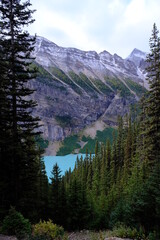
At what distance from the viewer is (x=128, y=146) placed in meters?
48.9

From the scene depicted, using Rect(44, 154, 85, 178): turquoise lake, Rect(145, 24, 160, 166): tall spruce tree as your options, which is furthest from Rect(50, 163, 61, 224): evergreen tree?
Rect(44, 154, 85, 178): turquoise lake

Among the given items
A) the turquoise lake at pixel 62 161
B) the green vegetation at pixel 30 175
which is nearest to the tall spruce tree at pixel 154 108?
the green vegetation at pixel 30 175

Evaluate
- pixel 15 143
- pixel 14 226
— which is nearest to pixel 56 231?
pixel 14 226

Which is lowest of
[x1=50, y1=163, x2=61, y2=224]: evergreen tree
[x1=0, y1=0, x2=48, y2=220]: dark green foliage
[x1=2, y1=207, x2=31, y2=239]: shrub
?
[x1=50, y1=163, x2=61, y2=224]: evergreen tree

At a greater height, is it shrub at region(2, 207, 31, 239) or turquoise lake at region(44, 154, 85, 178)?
shrub at region(2, 207, 31, 239)

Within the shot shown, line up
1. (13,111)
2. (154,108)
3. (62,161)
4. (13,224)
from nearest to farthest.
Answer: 1. (13,224)
2. (13,111)
3. (154,108)
4. (62,161)

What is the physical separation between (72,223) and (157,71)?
1772 centimetres

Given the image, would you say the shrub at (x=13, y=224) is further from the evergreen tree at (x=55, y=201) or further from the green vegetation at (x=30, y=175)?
the evergreen tree at (x=55, y=201)

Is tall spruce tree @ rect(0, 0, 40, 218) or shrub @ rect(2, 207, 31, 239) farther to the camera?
tall spruce tree @ rect(0, 0, 40, 218)

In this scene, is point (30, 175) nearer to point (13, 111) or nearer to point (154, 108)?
point (13, 111)

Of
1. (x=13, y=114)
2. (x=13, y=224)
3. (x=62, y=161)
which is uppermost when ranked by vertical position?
(x=13, y=114)

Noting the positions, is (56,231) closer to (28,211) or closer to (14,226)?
(14,226)

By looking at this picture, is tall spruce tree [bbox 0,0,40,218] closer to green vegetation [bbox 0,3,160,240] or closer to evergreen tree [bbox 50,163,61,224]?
green vegetation [bbox 0,3,160,240]

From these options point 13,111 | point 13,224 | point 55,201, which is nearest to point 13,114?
point 13,111
